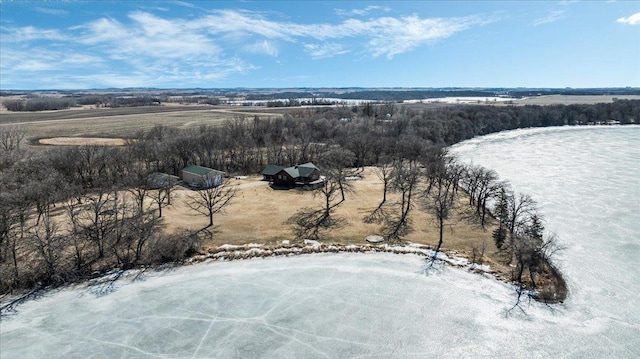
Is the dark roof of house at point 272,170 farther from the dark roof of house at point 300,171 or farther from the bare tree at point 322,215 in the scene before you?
the bare tree at point 322,215

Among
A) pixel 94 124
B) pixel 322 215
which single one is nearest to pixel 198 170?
pixel 322 215

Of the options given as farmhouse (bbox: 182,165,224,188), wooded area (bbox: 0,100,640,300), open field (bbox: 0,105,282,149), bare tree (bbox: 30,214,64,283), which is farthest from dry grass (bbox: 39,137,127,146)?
bare tree (bbox: 30,214,64,283)

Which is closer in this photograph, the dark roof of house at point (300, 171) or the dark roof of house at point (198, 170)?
the dark roof of house at point (198, 170)

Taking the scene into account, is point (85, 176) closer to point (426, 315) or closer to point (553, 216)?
A: point (426, 315)

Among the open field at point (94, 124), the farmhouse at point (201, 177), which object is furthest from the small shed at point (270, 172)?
the open field at point (94, 124)

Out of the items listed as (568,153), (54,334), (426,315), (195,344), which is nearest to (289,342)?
(195,344)

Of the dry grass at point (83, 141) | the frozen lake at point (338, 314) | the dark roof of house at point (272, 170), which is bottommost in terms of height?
the frozen lake at point (338, 314)

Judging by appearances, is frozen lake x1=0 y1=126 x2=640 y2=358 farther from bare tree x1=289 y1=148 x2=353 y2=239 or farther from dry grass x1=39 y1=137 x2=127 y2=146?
dry grass x1=39 y1=137 x2=127 y2=146
